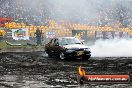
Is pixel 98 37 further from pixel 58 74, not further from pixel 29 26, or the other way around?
pixel 58 74

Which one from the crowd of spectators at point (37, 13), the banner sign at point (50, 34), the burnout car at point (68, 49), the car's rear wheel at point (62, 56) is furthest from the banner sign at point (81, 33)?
the car's rear wheel at point (62, 56)

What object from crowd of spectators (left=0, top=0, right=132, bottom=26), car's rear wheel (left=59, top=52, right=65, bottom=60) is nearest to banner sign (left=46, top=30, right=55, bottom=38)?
crowd of spectators (left=0, top=0, right=132, bottom=26)

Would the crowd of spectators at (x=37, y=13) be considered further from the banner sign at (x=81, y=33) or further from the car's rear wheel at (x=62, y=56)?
the car's rear wheel at (x=62, y=56)

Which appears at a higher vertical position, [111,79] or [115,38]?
[111,79]

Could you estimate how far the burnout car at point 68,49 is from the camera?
21.8 meters

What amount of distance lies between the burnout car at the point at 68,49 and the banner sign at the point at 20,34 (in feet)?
41.1

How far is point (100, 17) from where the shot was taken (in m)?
47.0

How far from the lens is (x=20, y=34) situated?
3638 centimetres

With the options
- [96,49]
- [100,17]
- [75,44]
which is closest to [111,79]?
[75,44]

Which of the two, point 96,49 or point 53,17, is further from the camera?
point 53,17

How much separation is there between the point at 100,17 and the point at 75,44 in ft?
81.2

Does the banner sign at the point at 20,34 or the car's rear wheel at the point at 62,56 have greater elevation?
the car's rear wheel at the point at 62,56

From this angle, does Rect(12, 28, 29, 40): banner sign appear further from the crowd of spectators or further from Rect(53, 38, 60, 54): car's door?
Rect(53, 38, 60, 54): car's door

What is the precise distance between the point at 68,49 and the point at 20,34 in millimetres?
15044
